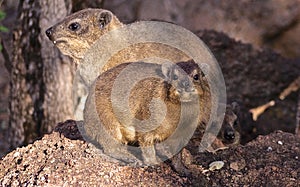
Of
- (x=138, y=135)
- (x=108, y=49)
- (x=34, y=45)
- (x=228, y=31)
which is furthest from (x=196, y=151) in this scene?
(x=228, y=31)

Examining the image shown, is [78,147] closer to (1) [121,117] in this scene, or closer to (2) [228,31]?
(1) [121,117]

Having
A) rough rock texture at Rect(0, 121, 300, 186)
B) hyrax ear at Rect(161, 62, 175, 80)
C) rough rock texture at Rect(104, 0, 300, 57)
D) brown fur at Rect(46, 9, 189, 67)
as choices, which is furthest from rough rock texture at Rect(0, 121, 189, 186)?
rough rock texture at Rect(104, 0, 300, 57)

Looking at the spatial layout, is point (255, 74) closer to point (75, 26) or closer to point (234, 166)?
point (75, 26)

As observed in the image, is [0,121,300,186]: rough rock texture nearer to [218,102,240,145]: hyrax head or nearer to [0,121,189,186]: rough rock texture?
[0,121,189,186]: rough rock texture

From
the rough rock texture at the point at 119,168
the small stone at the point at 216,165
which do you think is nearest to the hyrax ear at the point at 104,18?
the rough rock texture at the point at 119,168

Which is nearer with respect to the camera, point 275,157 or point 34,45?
point 275,157
